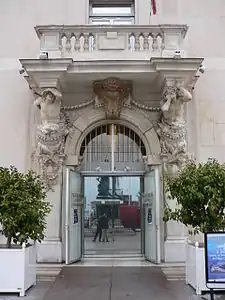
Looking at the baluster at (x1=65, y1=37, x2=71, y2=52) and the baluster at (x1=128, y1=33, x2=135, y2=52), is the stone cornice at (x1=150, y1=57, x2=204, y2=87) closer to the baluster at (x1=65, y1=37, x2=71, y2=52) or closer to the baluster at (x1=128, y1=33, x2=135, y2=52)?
the baluster at (x1=128, y1=33, x2=135, y2=52)

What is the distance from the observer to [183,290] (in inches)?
329

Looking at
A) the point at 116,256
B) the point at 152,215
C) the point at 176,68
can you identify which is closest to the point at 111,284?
the point at 152,215

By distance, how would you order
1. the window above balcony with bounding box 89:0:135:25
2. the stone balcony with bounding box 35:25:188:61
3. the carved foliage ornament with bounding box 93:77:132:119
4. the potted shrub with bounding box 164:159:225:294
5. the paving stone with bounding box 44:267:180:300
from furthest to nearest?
the window above balcony with bounding box 89:0:135:25 → the carved foliage ornament with bounding box 93:77:132:119 → the stone balcony with bounding box 35:25:188:61 → the potted shrub with bounding box 164:159:225:294 → the paving stone with bounding box 44:267:180:300

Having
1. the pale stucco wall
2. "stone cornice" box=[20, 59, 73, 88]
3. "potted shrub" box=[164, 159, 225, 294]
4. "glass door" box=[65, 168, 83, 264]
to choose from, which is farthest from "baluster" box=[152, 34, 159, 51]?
"potted shrub" box=[164, 159, 225, 294]

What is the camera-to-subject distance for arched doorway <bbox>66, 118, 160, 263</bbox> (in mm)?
12203

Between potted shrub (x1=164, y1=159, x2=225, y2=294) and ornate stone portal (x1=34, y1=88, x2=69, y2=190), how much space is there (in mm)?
3791

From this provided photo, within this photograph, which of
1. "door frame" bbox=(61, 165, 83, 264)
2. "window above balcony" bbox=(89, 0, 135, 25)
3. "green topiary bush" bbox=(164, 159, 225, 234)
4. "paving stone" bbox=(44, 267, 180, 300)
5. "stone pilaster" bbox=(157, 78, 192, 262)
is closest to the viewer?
"paving stone" bbox=(44, 267, 180, 300)

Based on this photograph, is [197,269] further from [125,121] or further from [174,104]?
[125,121]

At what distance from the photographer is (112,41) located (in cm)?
1141

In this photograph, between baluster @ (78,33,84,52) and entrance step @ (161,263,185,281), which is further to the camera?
baluster @ (78,33,84,52)

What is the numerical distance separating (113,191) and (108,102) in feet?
8.46

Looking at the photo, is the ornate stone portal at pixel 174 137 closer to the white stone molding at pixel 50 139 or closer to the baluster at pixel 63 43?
the white stone molding at pixel 50 139

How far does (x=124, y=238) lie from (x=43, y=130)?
12.6ft

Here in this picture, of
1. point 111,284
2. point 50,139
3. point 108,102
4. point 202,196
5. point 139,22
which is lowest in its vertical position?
point 111,284
